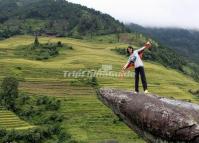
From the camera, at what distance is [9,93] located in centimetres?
9844

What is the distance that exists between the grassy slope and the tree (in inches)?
303

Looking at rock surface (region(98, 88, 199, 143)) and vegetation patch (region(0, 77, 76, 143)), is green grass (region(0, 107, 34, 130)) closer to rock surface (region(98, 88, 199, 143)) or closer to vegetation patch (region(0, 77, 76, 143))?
vegetation patch (region(0, 77, 76, 143))

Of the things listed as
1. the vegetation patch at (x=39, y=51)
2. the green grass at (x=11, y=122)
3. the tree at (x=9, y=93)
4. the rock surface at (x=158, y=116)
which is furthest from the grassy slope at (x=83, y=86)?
the rock surface at (x=158, y=116)

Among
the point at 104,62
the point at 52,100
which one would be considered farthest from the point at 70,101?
the point at 104,62

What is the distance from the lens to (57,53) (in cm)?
16012

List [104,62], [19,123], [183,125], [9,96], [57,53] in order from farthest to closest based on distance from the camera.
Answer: [57,53] < [104,62] < [9,96] < [19,123] < [183,125]

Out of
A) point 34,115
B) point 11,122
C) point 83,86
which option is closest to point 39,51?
point 83,86

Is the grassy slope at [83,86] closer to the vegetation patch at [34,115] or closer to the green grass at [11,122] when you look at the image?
the vegetation patch at [34,115]

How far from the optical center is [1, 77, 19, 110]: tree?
98375 millimetres

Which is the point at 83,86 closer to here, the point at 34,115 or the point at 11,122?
the point at 34,115

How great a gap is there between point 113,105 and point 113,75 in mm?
109570

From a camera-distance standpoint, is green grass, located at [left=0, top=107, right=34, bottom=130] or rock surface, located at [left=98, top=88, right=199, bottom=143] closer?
rock surface, located at [left=98, top=88, right=199, bottom=143]

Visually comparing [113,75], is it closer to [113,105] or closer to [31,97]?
[31,97]

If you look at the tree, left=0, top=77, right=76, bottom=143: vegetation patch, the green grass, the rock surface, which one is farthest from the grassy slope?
the rock surface
